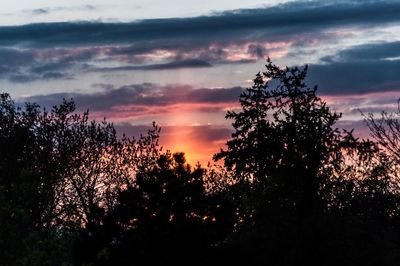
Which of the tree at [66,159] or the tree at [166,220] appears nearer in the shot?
the tree at [166,220]

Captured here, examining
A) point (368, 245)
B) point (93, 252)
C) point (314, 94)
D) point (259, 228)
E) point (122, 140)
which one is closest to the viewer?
point (93, 252)

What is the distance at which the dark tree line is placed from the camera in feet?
141

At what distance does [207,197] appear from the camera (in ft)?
144

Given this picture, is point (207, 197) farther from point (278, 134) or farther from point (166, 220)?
point (278, 134)

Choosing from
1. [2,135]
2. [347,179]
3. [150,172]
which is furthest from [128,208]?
[347,179]

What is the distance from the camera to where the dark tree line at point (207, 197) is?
141 feet

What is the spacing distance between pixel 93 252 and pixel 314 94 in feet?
137

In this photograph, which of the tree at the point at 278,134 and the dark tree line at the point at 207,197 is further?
the tree at the point at 278,134

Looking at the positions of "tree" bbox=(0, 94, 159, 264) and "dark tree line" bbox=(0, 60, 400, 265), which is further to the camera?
"tree" bbox=(0, 94, 159, 264)

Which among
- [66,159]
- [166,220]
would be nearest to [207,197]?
[166,220]

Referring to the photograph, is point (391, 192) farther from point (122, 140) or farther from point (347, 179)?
point (122, 140)

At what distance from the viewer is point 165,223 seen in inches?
1693

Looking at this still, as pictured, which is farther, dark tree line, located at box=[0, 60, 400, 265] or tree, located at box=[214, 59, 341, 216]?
tree, located at box=[214, 59, 341, 216]

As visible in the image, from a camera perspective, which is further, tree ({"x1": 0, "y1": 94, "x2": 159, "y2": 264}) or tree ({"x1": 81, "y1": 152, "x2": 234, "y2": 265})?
tree ({"x1": 0, "y1": 94, "x2": 159, "y2": 264})
